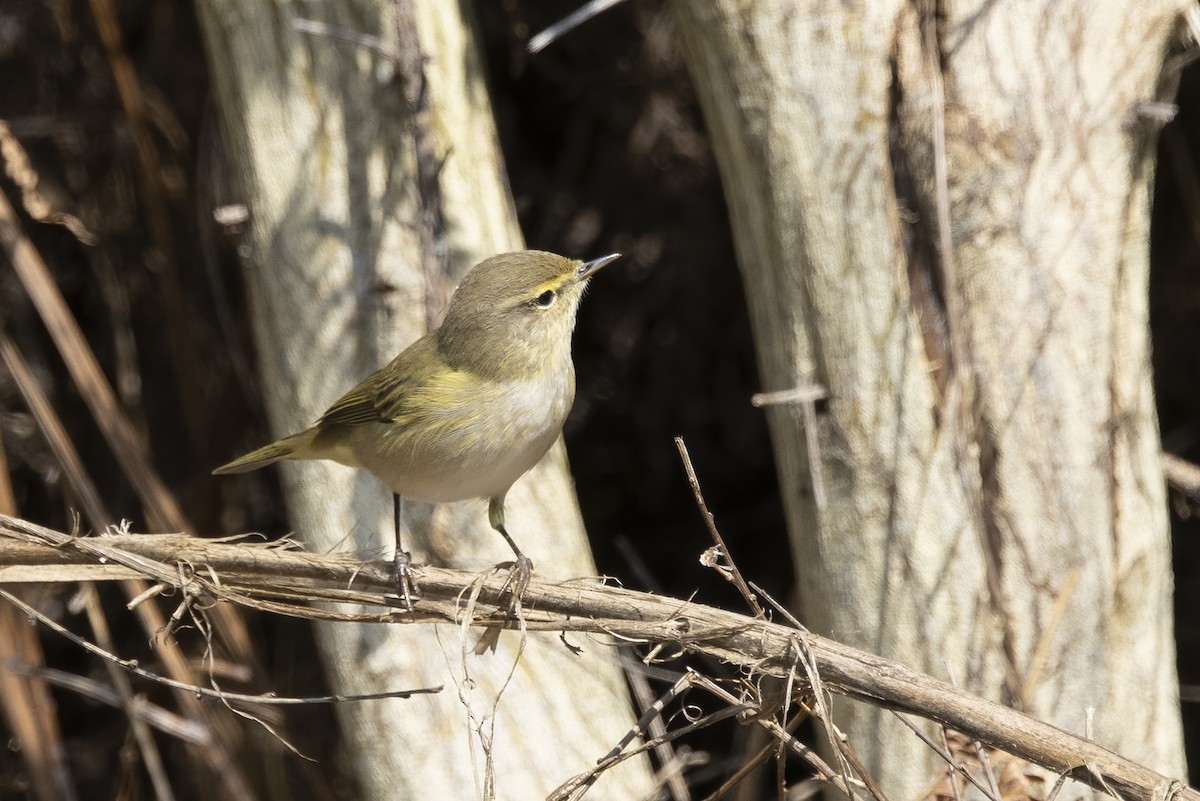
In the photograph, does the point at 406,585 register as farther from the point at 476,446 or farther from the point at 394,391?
the point at 394,391

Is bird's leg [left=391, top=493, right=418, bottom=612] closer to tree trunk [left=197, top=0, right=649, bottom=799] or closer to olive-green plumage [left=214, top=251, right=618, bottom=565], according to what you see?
olive-green plumage [left=214, top=251, right=618, bottom=565]

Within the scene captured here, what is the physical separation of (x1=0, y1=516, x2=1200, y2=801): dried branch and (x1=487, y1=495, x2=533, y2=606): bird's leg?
0.03 metres

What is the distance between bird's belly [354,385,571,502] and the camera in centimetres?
275

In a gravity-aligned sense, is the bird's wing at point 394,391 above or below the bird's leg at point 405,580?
above

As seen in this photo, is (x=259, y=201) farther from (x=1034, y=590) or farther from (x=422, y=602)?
(x=1034, y=590)

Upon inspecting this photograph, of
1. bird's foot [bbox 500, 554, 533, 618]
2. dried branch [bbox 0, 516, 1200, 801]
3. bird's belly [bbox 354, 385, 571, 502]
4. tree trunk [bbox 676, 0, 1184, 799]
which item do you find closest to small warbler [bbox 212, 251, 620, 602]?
bird's belly [bbox 354, 385, 571, 502]

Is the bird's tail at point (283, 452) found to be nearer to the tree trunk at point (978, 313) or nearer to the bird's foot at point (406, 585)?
the bird's foot at point (406, 585)

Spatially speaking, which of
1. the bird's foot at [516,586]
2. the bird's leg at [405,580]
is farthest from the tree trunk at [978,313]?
the bird's leg at [405,580]

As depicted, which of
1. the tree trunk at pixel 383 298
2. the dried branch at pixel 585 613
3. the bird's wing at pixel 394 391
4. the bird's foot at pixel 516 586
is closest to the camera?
the dried branch at pixel 585 613

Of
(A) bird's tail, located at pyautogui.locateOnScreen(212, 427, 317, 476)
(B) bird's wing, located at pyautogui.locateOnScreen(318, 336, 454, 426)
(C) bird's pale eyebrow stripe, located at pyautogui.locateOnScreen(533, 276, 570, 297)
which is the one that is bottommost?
(A) bird's tail, located at pyautogui.locateOnScreen(212, 427, 317, 476)

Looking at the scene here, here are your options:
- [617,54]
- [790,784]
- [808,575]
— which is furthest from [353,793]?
[617,54]

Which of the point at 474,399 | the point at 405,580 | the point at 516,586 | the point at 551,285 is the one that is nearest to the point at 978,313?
the point at 551,285

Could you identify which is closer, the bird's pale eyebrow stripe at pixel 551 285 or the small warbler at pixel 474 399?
the small warbler at pixel 474 399

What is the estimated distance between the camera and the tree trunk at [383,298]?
9.91ft
